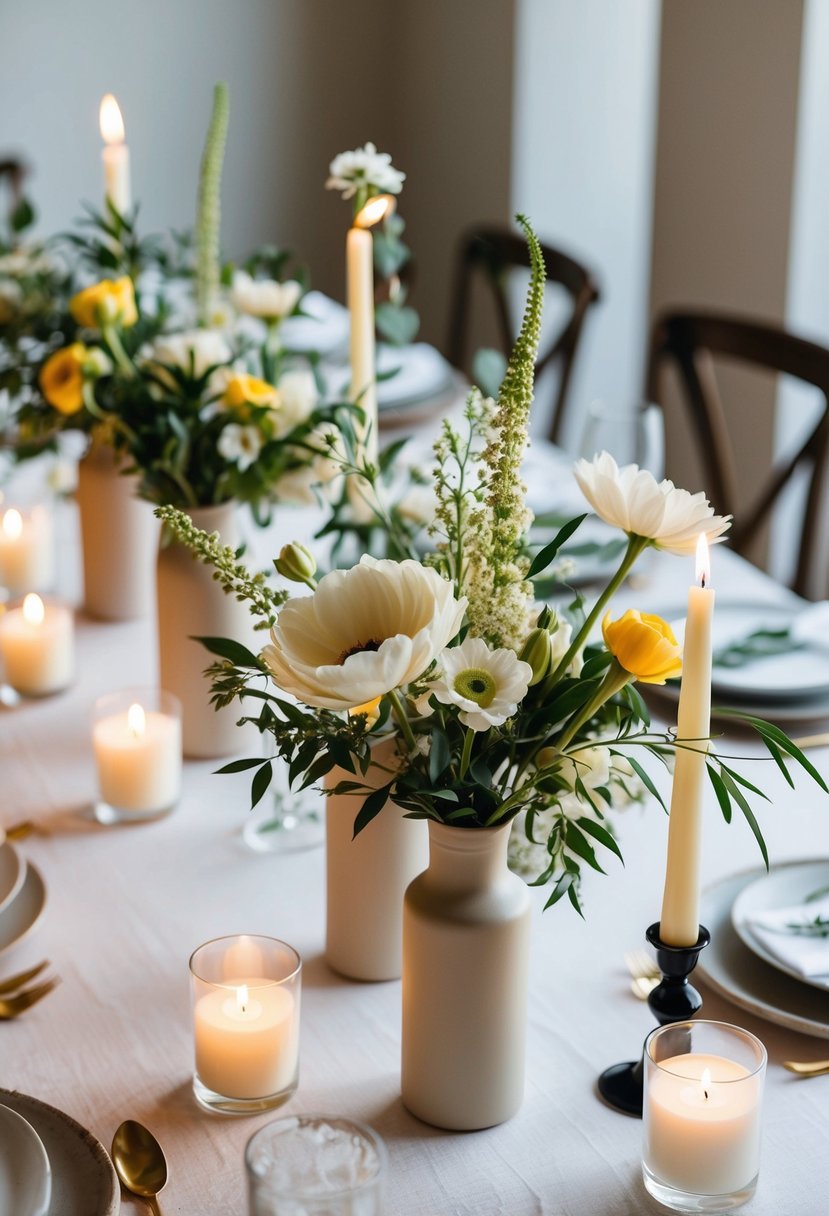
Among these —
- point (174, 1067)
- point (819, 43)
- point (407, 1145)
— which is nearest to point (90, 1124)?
point (174, 1067)

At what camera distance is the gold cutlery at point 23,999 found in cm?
101

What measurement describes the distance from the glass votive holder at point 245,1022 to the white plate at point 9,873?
258mm

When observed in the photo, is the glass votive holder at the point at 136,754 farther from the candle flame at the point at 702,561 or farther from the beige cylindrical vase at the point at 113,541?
the candle flame at the point at 702,561

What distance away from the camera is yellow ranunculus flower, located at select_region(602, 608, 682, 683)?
2.57 ft

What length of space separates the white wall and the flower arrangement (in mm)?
2853

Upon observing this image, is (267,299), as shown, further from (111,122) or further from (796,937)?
(796,937)

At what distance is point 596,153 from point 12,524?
250 cm

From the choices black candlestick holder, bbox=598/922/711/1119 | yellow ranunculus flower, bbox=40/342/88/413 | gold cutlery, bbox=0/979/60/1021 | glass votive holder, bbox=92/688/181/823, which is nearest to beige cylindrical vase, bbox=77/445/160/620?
yellow ranunculus flower, bbox=40/342/88/413

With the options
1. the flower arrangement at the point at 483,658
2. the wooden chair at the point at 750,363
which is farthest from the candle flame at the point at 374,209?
the wooden chair at the point at 750,363

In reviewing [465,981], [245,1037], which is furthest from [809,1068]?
[245,1037]

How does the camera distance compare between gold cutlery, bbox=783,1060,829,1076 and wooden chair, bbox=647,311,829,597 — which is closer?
gold cutlery, bbox=783,1060,829,1076

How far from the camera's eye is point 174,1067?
0.95 m

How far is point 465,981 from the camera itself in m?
0.85

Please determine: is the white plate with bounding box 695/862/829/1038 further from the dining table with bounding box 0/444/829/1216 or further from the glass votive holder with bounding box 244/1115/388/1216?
the glass votive holder with bounding box 244/1115/388/1216
